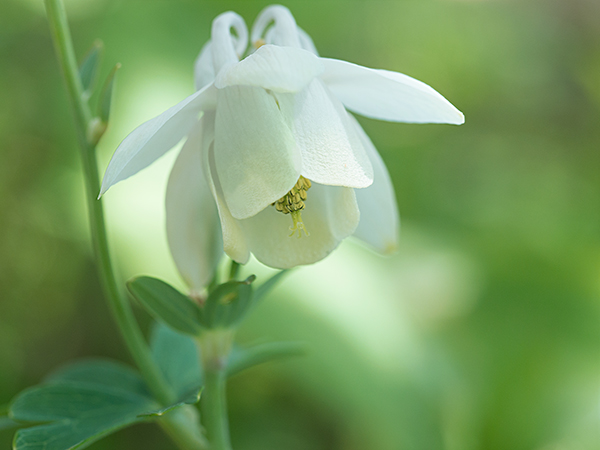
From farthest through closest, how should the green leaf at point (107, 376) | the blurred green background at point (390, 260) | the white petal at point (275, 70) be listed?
the blurred green background at point (390, 260) < the green leaf at point (107, 376) < the white petal at point (275, 70)

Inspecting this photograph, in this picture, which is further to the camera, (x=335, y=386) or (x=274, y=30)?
(x=335, y=386)

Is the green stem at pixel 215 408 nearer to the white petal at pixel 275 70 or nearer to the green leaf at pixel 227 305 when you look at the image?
the green leaf at pixel 227 305

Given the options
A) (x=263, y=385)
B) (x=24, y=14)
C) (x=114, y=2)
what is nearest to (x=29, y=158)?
(x=24, y=14)

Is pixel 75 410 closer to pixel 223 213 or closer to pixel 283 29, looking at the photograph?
pixel 223 213

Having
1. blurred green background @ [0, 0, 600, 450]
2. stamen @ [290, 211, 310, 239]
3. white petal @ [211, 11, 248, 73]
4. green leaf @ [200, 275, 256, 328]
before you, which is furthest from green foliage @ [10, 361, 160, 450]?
blurred green background @ [0, 0, 600, 450]

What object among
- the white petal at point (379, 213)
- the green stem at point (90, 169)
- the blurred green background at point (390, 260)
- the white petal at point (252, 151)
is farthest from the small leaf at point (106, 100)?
the blurred green background at point (390, 260)

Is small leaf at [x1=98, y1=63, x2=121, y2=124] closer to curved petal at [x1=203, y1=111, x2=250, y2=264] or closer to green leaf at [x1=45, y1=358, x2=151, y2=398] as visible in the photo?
curved petal at [x1=203, y1=111, x2=250, y2=264]

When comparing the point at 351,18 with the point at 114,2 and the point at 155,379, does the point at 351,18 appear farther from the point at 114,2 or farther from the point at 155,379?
the point at 155,379
